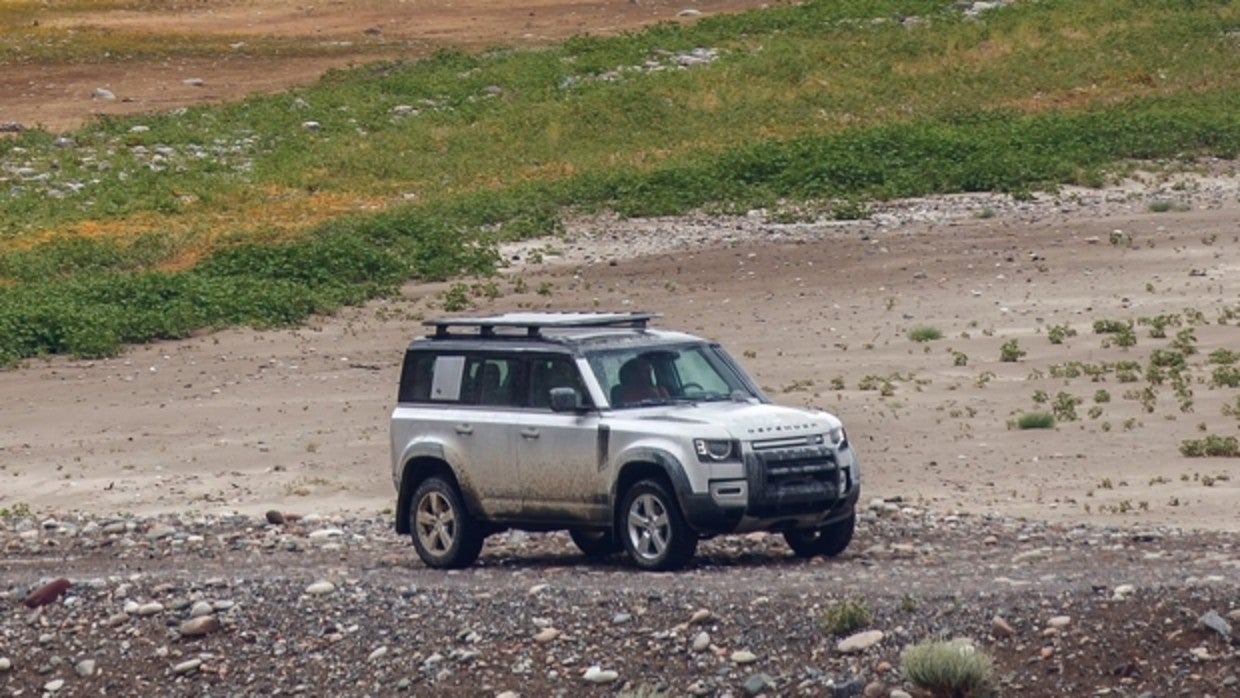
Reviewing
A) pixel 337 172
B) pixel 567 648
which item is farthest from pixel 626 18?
pixel 567 648

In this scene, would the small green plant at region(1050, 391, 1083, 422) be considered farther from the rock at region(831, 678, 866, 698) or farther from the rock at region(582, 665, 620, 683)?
the rock at region(831, 678, 866, 698)

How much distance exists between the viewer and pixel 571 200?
34094 millimetres

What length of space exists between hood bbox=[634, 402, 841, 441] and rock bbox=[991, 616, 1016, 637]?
2.65m

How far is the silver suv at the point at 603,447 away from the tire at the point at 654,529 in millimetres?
10

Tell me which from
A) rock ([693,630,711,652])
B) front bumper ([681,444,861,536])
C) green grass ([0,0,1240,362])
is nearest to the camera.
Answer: rock ([693,630,711,652])

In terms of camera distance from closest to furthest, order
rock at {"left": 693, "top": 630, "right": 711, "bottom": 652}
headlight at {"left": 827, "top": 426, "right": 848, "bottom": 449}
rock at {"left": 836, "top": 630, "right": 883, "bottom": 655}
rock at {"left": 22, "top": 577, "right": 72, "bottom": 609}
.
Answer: rock at {"left": 836, "top": 630, "right": 883, "bottom": 655} → rock at {"left": 693, "top": 630, "right": 711, "bottom": 652} → headlight at {"left": 827, "top": 426, "right": 848, "bottom": 449} → rock at {"left": 22, "top": 577, "right": 72, "bottom": 609}

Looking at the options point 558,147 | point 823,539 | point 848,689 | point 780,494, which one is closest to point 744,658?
point 848,689

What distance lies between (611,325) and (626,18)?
36.4 metres

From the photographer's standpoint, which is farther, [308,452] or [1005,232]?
[1005,232]

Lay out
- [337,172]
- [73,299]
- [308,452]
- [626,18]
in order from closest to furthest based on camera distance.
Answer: [308,452]
[73,299]
[337,172]
[626,18]

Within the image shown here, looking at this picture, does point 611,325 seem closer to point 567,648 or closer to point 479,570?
point 479,570

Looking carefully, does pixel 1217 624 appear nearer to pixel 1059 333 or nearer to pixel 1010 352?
pixel 1010 352

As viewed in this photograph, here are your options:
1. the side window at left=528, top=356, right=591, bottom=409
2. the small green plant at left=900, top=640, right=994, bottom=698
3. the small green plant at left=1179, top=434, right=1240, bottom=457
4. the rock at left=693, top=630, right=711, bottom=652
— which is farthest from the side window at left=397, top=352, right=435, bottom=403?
the small green plant at left=1179, top=434, right=1240, bottom=457

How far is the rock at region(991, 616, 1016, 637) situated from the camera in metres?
12.5
